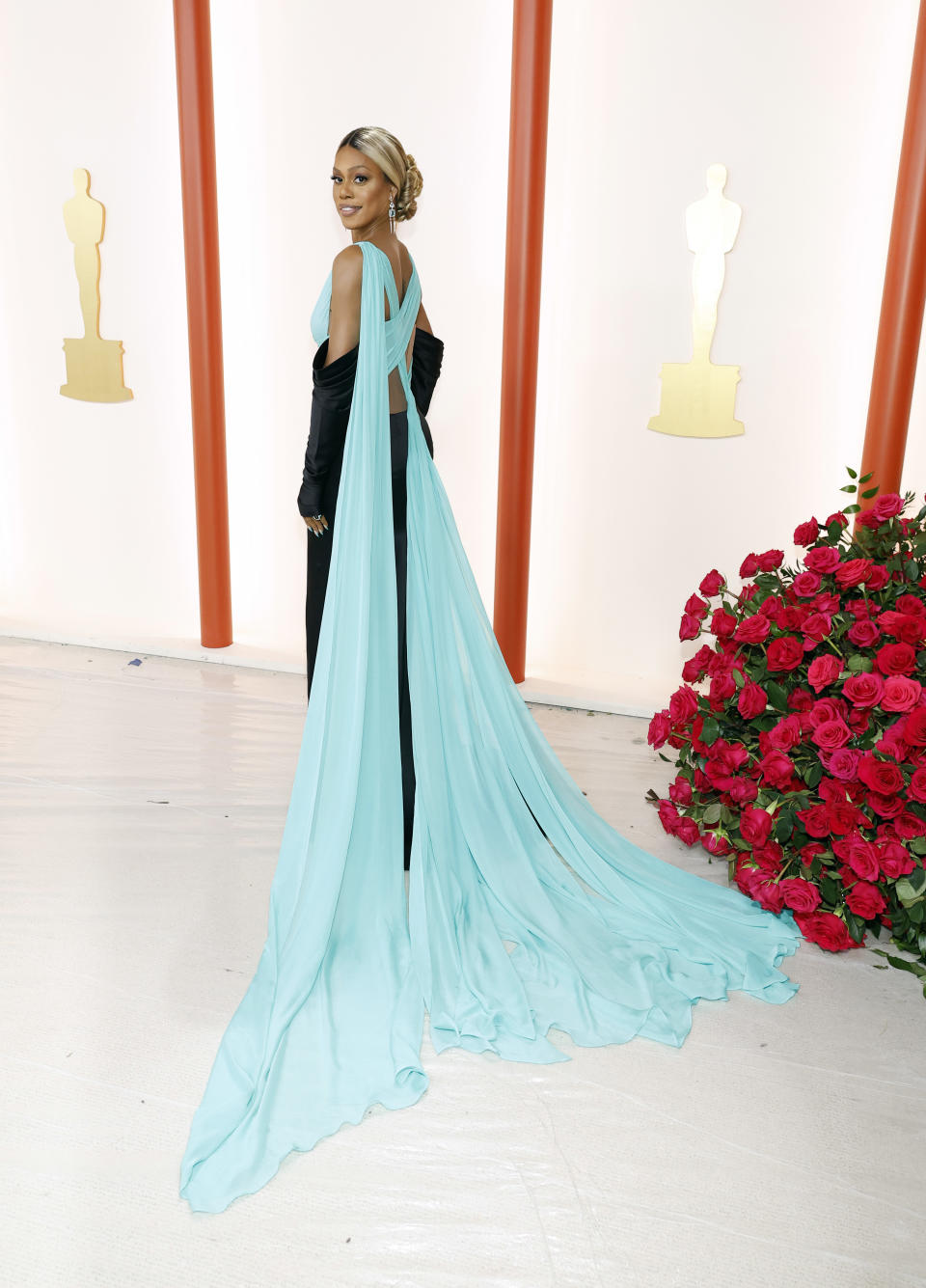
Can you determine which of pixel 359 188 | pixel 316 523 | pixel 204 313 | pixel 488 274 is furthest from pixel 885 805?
pixel 204 313

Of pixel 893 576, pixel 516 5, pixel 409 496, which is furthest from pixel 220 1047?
pixel 516 5

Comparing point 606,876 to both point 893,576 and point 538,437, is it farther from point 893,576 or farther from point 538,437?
point 538,437

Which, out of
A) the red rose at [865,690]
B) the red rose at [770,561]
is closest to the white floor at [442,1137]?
the red rose at [865,690]

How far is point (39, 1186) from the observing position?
1842 millimetres

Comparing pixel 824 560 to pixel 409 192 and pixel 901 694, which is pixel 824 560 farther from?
pixel 409 192

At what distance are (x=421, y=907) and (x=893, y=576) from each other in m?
1.39

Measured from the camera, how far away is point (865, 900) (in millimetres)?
2434

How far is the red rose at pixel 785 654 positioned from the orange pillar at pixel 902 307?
119 centimetres

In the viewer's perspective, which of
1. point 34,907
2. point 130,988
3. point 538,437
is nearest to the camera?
point 130,988

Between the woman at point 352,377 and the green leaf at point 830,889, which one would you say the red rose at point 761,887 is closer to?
the green leaf at point 830,889

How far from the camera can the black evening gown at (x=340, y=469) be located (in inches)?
98.7

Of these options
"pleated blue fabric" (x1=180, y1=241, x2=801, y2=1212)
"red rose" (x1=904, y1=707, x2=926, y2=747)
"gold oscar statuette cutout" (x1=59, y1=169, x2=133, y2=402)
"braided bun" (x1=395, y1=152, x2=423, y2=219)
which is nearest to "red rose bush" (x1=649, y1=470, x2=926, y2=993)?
"red rose" (x1=904, y1=707, x2=926, y2=747)

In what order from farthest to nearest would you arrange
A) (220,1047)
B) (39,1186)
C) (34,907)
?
1. (34,907)
2. (220,1047)
3. (39,1186)

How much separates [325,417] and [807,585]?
1.24 metres
